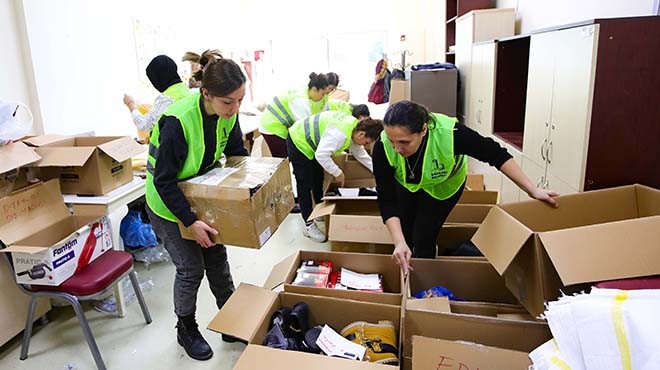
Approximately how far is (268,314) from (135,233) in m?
1.63

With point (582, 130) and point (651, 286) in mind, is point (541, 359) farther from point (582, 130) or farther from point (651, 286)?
point (582, 130)

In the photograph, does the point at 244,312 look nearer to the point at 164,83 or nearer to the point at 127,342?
the point at 127,342

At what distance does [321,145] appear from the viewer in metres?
2.97

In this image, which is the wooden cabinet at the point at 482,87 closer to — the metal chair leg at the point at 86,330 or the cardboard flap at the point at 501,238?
the cardboard flap at the point at 501,238

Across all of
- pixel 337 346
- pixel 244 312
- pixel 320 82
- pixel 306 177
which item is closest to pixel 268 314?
pixel 244 312

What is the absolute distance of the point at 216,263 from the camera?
6.59 ft

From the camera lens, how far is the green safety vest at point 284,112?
3.71m

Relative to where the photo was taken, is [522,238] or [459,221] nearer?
[522,238]

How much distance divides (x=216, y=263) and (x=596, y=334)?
5.07 feet

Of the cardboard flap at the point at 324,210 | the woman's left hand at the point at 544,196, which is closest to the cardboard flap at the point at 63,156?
the cardboard flap at the point at 324,210

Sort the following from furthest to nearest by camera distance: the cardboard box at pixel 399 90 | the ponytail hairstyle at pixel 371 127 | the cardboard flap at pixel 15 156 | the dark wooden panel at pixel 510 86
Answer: the cardboard box at pixel 399 90 < the dark wooden panel at pixel 510 86 < the ponytail hairstyle at pixel 371 127 < the cardboard flap at pixel 15 156

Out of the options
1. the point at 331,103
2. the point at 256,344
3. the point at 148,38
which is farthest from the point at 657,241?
the point at 148,38

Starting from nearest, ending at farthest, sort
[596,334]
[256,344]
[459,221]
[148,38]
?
[596,334] < [256,344] < [459,221] < [148,38]

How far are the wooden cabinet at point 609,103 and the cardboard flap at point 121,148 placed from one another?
215 cm
